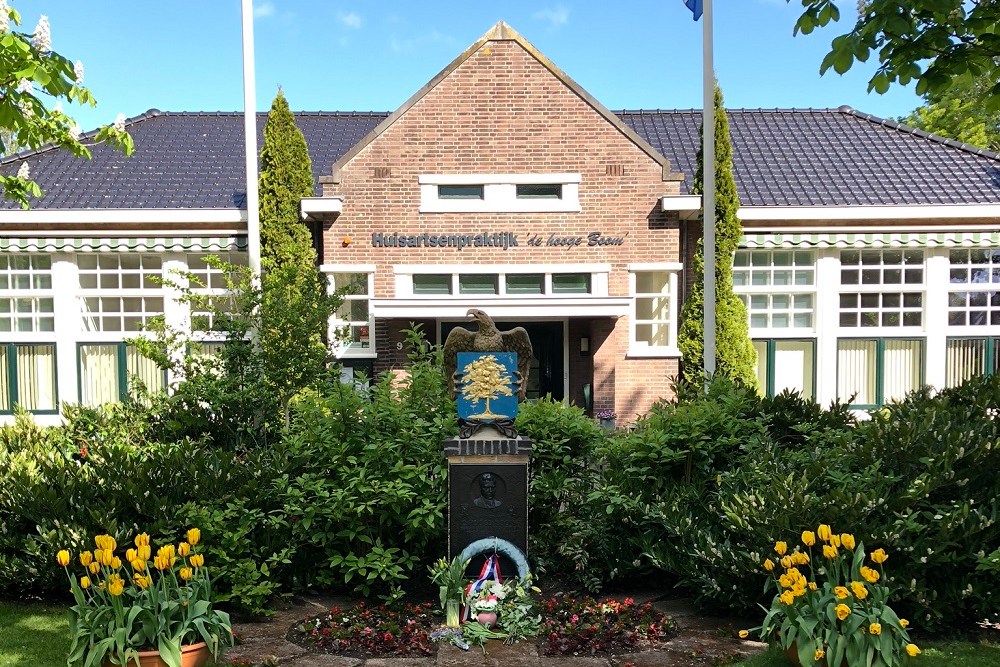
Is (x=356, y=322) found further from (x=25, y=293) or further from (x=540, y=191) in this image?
(x=25, y=293)

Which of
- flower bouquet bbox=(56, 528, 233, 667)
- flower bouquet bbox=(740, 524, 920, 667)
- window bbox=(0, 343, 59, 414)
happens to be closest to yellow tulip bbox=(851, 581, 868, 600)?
flower bouquet bbox=(740, 524, 920, 667)

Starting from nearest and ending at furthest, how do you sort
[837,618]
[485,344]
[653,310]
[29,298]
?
[837,618], [485,344], [29,298], [653,310]

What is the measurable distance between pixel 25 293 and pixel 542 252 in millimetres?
10131

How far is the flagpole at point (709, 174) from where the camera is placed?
462 inches

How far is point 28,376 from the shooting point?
48.5 feet

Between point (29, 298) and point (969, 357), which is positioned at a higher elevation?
point (29, 298)

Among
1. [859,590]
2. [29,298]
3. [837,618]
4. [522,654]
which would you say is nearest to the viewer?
[859,590]

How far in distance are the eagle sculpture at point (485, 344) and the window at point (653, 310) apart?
6.99m

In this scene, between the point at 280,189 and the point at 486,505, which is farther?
the point at 280,189

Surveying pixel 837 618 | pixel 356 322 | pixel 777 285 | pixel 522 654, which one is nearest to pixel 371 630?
pixel 522 654

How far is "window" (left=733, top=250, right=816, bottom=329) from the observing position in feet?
48.6


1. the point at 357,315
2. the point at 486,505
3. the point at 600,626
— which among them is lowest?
the point at 600,626

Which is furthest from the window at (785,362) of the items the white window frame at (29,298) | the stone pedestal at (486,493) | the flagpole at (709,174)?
the white window frame at (29,298)

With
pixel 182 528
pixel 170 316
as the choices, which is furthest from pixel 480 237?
pixel 182 528
